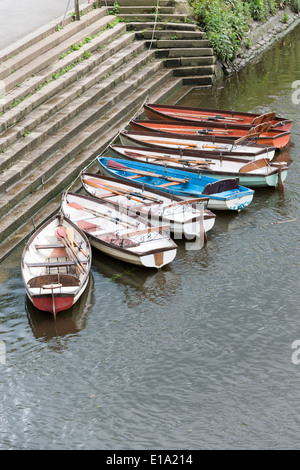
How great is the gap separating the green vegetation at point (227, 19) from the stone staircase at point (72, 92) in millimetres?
690

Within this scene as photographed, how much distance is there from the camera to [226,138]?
65.1 ft

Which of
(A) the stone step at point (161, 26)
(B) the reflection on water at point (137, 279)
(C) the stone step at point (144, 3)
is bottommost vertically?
(B) the reflection on water at point (137, 279)

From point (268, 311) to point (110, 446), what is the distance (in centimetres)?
427

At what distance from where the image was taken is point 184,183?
682 inches

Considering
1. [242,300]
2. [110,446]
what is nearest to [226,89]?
[242,300]

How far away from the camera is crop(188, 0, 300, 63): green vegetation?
1048 inches

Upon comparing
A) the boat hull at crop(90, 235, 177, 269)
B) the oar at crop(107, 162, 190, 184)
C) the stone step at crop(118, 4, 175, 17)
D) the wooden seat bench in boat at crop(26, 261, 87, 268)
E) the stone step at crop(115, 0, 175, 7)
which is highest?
the stone step at crop(115, 0, 175, 7)

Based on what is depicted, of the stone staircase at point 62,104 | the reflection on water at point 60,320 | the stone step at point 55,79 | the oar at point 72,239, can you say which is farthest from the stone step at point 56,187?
the reflection on water at point 60,320

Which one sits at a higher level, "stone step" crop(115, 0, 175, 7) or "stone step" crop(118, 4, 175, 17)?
"stone step" crop(115, 0, 175, 7)

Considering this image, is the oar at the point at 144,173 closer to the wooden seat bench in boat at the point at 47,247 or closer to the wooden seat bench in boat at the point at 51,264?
the wooden seat bench in boat at the point at 47,247

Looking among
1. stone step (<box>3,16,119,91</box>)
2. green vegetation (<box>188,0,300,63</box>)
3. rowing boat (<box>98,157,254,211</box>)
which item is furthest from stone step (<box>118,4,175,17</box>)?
rowing boat (<box>98,157,254,211</box>)

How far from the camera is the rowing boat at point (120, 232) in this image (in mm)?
14398

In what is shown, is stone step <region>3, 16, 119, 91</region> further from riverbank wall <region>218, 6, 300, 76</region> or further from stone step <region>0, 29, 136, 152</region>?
riverbank wall <region>218, 6, 300, 76</region>

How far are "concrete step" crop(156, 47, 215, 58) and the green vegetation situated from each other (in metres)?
0.64
